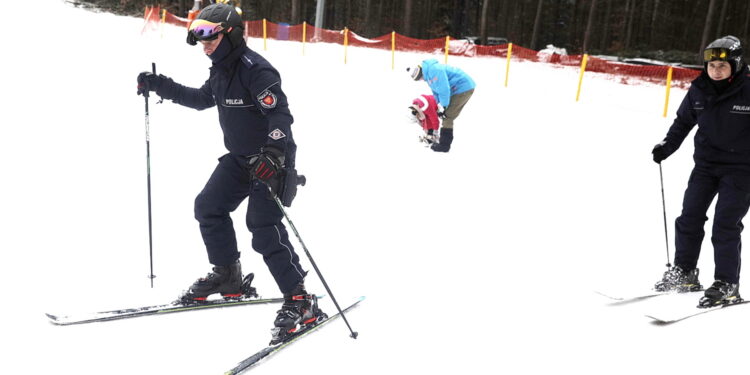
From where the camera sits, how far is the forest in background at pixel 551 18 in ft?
117

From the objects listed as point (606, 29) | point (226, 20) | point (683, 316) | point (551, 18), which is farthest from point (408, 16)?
point (226, 20)

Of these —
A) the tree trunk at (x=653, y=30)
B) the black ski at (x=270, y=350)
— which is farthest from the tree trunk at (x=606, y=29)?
the black ski at (x=270, y=350)

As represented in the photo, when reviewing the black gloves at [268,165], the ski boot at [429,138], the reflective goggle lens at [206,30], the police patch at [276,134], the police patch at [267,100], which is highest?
the reflective goggle lens at [206,30]

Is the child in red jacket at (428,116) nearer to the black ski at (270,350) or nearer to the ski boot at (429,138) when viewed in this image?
the ski boot at (429,138)

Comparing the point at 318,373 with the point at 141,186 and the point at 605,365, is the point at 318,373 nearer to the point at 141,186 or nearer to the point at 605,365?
the point at 605,365

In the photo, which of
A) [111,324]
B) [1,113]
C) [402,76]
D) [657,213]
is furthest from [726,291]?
[402,76]

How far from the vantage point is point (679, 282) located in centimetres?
442

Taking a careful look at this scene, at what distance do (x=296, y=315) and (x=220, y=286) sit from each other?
Result: 687mm

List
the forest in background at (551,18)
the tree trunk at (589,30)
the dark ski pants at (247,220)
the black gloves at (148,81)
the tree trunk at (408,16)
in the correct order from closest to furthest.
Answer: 1. the dark ski pants at (247,220)
2. the black gloves at (148,81)
3. the tree trunk at (408,16)
4. the tree trunk at (589,30)
5. the forest in background at (551,18)

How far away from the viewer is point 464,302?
4137mm

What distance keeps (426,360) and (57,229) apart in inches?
133

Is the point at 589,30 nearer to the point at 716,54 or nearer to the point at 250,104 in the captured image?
the point at 716,54

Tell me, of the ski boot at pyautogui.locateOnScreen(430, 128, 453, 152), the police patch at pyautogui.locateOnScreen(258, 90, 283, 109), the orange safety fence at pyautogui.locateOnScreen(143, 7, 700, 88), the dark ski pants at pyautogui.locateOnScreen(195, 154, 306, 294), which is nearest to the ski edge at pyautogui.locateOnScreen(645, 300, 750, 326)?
the dark ski pants at pyautogui.locateOnScreen(195, 154, 306, 294)

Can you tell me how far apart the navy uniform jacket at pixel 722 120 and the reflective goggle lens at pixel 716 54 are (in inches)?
6.5
